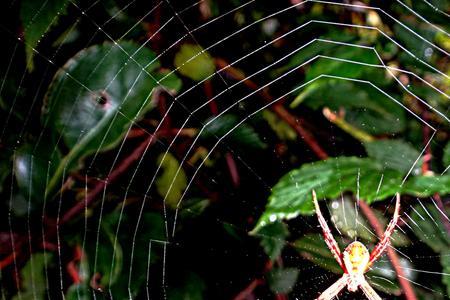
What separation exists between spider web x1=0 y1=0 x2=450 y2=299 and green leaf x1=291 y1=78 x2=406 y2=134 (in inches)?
0.6

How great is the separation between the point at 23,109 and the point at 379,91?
0.87 m

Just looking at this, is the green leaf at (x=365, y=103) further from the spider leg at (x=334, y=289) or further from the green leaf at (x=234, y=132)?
the spider leg at (x=334, y=289)

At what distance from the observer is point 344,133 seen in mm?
1161

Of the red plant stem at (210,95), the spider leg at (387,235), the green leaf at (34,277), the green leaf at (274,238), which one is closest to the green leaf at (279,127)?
the red plant stem at (210,95)

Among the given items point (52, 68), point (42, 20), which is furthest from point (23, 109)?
point (42, 20)

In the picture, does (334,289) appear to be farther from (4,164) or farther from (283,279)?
(4,164)

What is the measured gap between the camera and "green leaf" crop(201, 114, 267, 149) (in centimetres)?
116

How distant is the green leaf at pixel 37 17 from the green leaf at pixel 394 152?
0.73 m

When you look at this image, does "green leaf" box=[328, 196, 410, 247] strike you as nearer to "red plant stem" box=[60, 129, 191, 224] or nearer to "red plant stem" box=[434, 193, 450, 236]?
"red plant stem" box=[434, 193, 450, 236]

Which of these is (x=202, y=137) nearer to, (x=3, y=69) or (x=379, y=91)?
(x=379, y=91)

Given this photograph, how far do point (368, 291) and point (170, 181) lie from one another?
56 centimetres

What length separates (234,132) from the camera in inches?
45.7

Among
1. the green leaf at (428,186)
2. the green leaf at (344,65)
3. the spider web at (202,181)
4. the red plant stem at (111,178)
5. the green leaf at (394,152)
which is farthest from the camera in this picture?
the red plant stem at (111,178)

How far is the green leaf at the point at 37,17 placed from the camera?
0.95m
